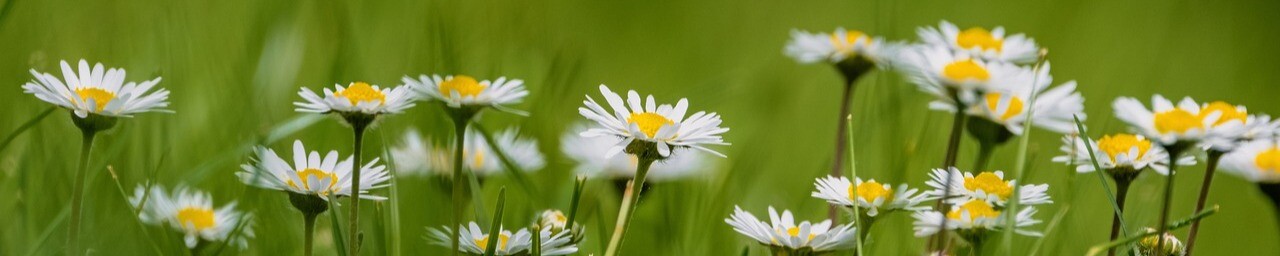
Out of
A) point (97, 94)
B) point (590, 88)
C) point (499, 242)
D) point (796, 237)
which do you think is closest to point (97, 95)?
point (97, 94)

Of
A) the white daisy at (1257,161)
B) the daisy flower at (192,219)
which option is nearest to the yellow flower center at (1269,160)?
the white daisy at (1257,161)

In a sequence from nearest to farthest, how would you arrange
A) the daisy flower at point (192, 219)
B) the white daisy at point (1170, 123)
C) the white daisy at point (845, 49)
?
the white daisy at point (1170, 123)
the daisy flower at point (192, 219)
the white daisy at point (845, 49)

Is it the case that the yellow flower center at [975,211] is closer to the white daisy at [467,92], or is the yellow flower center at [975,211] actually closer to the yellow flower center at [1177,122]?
the yellow flower center at [1177,122]

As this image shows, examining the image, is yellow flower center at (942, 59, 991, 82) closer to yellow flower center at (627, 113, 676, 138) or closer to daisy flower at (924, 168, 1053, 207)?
daisy flower at (924, 168, 1053, 207)

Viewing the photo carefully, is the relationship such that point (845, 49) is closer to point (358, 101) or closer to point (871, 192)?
point (871, 192)

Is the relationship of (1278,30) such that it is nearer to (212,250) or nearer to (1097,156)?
(1097,156)

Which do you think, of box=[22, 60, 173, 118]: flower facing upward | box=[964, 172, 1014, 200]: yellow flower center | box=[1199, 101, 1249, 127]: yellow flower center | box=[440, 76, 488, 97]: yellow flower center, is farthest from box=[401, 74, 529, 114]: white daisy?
box=[1199, 101, 1249, 127]: yellow flower center

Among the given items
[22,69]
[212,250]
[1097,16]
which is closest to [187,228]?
[212,250]
